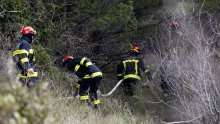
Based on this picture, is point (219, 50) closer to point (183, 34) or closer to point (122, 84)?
point (183, 34)

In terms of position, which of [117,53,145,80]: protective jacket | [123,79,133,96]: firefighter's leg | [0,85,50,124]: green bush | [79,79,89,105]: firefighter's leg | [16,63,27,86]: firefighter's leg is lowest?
[123,79,133,96]: firefighter's leg

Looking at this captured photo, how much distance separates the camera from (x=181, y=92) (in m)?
10.0

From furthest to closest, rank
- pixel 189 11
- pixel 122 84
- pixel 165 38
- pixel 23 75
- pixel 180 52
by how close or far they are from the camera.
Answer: pixel 189 11 < pixel 165 38 < pixel 122 84 < pixel 180 52 < pixel 23 75

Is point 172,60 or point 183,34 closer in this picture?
point 172,60

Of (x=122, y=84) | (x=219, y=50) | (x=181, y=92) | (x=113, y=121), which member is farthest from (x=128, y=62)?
(x=113, y=121)

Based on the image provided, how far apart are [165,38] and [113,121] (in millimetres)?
5649

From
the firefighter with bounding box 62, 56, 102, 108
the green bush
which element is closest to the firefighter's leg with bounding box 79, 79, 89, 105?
the firefighter with bounding box 62, 56, 102, 108

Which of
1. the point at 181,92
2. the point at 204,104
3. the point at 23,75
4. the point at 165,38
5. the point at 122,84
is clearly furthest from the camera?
the point at 165,38

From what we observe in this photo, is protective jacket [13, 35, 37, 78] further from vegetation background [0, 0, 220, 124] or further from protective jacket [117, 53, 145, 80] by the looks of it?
protective jacket [117, 53, 145, 80]

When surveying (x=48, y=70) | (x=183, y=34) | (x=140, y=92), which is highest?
(x=183, y=34)

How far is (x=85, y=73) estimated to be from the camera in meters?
9.41

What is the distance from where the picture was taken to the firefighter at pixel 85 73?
917cm

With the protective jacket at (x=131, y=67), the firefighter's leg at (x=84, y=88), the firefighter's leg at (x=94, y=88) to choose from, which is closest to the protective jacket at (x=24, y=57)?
the firefighter's leg at (x=84, y=88)

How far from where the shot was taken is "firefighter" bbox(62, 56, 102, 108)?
30.1 ft
